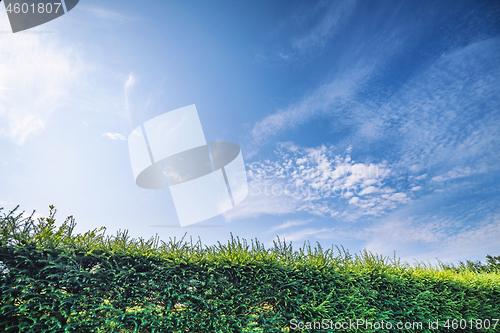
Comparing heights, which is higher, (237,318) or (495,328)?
(237,318)

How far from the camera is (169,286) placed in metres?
3.67

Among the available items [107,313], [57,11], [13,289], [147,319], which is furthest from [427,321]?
[57,11]

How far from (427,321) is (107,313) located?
21.8 feet

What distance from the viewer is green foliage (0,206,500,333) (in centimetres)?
320

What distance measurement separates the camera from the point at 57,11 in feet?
20.6

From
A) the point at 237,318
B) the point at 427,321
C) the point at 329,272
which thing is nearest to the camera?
the point at 237,318

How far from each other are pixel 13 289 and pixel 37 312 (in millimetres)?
426

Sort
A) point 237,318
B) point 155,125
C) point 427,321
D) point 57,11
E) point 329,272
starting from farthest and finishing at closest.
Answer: point 155,125 → point 57,11 → point 427,321 → point 329,272 → point 237,318

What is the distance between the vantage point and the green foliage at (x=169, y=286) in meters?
3.20

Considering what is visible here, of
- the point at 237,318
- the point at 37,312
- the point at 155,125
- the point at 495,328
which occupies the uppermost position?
the point at 155,125

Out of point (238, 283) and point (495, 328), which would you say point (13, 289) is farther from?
point (495, 328)

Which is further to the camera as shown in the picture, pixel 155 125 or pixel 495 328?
pixel 155 125

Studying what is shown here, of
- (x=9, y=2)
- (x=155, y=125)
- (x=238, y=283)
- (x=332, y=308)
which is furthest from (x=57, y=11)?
(x=332, y=308)

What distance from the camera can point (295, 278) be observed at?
14.5 feet
